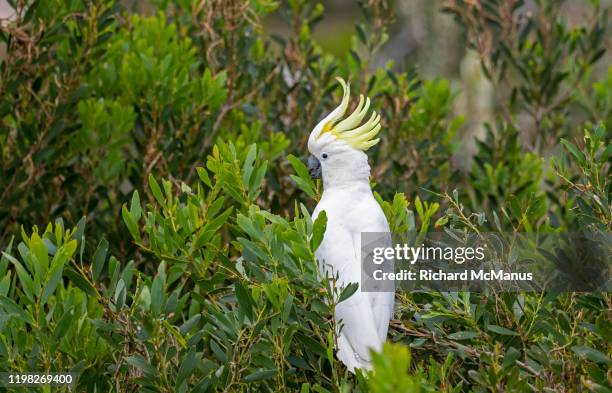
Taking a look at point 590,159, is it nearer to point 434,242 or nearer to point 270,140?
point 434,242

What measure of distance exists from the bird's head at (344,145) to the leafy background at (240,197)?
10 centimetres

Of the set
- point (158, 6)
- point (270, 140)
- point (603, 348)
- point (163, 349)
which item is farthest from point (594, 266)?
point (158, 6)

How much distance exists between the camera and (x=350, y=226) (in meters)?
2.18

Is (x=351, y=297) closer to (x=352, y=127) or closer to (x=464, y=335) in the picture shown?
(x=464, y=335)

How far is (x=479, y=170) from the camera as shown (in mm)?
4199

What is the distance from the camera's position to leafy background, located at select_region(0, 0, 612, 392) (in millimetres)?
2131

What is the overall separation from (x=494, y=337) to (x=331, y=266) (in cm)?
45

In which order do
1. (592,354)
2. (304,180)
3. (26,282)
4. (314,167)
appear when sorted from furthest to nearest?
(304,180) → (314,167) → (26,282) → (592,354)

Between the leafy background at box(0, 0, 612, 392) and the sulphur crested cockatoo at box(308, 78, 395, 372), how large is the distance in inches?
2.0

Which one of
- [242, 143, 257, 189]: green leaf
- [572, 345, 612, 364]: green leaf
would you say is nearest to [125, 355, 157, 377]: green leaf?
[242, 143, 257, 189]: green leaf

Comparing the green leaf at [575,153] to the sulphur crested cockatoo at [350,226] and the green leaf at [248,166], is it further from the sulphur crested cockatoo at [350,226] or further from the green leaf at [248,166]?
the green leaf at [248,166]
